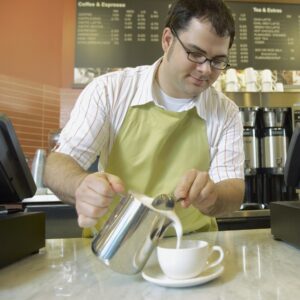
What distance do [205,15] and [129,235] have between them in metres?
0.72

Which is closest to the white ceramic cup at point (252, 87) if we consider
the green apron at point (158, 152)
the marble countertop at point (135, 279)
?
the green apron at point (158, 152)

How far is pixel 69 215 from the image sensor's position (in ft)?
6.46

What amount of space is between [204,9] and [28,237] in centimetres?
80

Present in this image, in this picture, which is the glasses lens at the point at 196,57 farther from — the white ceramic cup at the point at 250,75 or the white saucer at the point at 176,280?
the white ceramic cup at the point at 250,75

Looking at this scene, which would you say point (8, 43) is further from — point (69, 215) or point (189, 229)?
point (189, 229)

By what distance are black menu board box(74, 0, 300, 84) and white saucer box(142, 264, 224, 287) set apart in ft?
6.84

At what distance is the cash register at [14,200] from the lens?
742 millimetres

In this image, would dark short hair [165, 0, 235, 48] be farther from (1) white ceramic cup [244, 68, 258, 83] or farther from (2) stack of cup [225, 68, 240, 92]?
(1) white ceramic cup [244, 68, 258, 83]

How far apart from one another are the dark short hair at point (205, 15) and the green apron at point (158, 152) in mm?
287

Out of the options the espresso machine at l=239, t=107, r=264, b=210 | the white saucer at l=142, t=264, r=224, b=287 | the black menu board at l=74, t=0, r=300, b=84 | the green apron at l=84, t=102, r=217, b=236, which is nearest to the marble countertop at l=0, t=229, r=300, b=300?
the white saucer at l=142, t=264, r=224, b=287

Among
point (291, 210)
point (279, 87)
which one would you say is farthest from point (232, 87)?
point (291, 210)

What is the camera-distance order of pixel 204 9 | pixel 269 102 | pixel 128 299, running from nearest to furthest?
1. pixel 128 299
2. pixel 204 9
3. pixel 269 102

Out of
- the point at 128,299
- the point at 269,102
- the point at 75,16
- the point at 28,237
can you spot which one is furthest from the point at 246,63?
the point at 128,299

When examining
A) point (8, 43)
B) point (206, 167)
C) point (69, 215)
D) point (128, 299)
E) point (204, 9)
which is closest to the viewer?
point (128, 299)
